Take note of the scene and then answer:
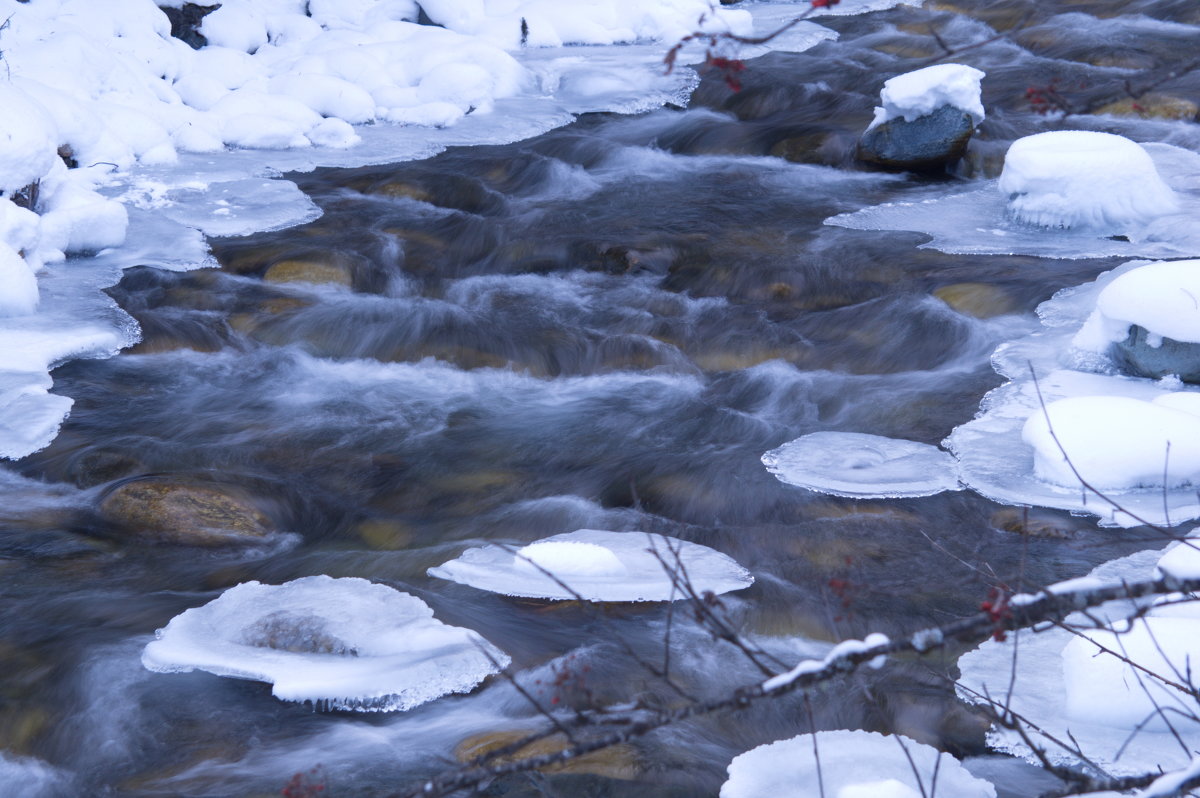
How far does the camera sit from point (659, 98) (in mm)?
12859

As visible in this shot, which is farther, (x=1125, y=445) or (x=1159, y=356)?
(x=1159, y=356)

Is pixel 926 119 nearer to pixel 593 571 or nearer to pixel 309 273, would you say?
pixel 309 273

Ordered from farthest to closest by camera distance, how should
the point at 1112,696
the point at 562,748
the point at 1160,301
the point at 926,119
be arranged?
the point at 926,119 < the point at 1160,301 < the point at 562,748 < the point at 1112,696

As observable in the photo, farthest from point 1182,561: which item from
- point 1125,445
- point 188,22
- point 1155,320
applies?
point 188,22

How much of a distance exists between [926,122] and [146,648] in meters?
7.91

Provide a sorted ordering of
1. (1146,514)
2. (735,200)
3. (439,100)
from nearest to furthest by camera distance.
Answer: (1146,514)
(735,200)
(439,100)

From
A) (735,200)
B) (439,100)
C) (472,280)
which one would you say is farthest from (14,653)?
(439,100)

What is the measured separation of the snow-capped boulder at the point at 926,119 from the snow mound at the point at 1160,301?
4.09 metres

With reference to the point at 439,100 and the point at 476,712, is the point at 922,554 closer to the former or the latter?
the point at 476,712

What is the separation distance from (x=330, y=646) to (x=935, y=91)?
7490mm

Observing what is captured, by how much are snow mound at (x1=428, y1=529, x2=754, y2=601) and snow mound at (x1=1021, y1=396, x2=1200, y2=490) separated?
152 centimetres

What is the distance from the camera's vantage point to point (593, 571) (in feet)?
14.4

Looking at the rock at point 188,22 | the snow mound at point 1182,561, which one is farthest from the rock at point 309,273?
the rock at point 188,22

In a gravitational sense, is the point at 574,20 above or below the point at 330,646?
above
